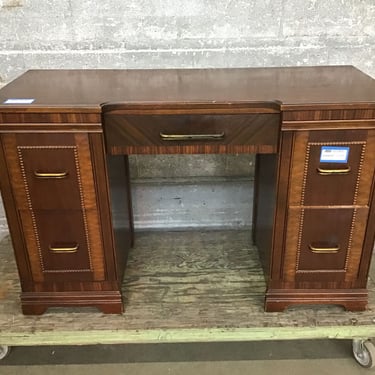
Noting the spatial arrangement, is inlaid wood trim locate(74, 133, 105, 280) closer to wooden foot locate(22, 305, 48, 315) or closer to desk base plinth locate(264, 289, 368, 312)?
wooden foot locate(22, 305, 48, 315)

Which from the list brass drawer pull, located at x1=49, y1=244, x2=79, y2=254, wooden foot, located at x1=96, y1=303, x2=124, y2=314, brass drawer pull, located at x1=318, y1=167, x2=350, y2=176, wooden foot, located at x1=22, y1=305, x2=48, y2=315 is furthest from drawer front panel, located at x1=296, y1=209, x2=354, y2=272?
wooden foot, located at x1=22, y1=305, x2=48, y2=315

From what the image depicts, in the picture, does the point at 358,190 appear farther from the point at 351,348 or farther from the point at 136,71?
the point at 136,71

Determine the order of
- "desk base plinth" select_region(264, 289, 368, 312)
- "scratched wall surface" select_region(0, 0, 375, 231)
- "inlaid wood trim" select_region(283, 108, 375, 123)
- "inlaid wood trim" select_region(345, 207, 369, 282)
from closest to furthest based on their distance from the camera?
1. "inlaid wood trim" select_region(283, 108, 375, 123)
2. "inlaid wood trim" select_region(345, 207, 369, 282)
3. "desk base plinth" select_region(264, 289, 368, 312)
4. "scratched wall surface" select_region(0, 0, 375, 231)

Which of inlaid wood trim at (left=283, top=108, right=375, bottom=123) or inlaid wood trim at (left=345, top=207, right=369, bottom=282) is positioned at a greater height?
inlaid wood trim at (left=283, top=108, right=375, bottom=123)

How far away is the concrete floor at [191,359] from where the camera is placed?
4.65 ft

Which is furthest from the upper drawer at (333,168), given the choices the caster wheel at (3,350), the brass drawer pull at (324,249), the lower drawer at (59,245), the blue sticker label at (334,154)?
the caster wheel at (3,350)

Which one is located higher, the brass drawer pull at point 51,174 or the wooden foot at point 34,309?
the brass drawer pull at point 51,174

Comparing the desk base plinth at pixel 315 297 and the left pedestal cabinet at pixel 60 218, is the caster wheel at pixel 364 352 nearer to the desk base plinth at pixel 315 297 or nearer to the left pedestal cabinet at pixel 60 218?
the desk base plinth at pixel 315 297

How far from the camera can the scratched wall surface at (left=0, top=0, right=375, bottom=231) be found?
1502 mm

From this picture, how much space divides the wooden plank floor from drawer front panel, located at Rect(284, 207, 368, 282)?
143 millimetres

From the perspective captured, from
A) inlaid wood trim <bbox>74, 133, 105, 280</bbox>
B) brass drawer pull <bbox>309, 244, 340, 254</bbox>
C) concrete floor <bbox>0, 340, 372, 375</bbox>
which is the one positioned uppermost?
inlaid wood trim <bbox>74, 133, 105, 280</bbox>

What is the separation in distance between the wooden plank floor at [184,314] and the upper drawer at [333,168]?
0.39 meters

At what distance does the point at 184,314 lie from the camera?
4.51 ft

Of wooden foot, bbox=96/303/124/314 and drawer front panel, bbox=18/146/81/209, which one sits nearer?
drawer front panel, bbox=18/146/81/209
